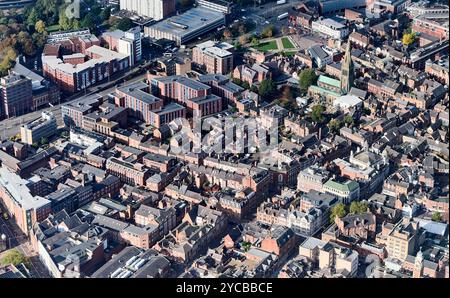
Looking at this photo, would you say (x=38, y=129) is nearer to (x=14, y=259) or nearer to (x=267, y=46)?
(x=14, y=259)

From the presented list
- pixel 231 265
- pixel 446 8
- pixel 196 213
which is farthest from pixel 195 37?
pixel 231 265

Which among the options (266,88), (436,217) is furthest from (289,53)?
(436,217)

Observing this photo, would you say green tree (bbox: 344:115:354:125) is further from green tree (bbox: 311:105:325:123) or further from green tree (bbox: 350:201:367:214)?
green tree (bbox: 350:201:367:214)

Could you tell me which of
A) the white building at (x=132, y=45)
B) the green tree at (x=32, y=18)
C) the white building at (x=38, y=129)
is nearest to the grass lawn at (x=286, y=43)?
the white building at (x=132, y=45)

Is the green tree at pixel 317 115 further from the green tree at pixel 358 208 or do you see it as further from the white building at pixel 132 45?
the white building at pixel 132 45

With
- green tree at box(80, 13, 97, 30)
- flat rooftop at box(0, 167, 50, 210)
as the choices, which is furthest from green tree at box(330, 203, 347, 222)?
green tree at box(80, 13, 97, 30)

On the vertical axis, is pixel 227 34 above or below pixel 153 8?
below

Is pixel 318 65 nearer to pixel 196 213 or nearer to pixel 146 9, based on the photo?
pixel 146 9
